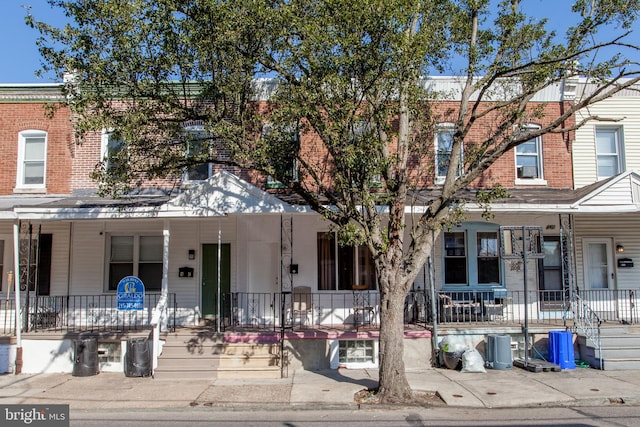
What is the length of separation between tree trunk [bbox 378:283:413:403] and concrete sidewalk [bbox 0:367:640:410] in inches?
28.1

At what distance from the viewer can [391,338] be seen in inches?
374

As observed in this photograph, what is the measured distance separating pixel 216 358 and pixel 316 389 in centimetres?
278

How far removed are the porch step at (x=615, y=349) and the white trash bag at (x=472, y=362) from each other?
2709 millimetres

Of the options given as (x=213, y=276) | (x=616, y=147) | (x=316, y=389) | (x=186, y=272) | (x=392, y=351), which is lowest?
(x=316, y=389)

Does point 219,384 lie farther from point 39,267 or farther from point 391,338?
point 39,267

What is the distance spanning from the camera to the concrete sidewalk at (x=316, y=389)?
31.7 ft

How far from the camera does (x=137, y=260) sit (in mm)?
15180

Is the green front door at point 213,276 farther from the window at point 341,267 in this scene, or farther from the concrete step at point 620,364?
the concrete step at point 620,364

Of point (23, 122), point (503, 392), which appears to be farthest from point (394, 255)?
point (23, 122)

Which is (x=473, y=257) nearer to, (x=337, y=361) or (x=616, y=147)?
(x=337, y=361)

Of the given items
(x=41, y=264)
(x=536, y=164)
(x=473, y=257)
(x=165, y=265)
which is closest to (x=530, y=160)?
(x=536, y=164)

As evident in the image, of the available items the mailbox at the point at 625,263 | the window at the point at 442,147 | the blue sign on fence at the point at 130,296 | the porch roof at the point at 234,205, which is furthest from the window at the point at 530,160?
the blue sign on fence at the point at 130,296

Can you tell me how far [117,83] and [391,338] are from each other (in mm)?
7078

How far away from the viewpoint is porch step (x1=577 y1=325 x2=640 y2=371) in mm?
12109
